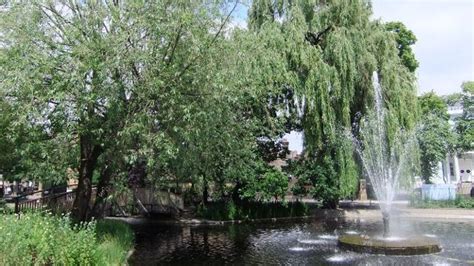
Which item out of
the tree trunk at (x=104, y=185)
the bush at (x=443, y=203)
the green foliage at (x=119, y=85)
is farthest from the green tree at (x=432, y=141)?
the tree trunk at (x=104, y=185)

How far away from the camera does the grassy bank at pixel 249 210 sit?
72.2 ft

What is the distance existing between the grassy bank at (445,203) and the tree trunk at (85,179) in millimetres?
17461

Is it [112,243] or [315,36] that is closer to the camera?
[112,243]

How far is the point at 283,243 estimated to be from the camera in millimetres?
14906

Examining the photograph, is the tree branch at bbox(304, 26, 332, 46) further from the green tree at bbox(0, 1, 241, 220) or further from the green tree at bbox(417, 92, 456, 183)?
the green tree at bbox(0, 1, 241, 220)

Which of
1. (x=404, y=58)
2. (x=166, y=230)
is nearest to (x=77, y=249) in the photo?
(x=166, y=230)

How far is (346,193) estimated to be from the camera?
2153 cm

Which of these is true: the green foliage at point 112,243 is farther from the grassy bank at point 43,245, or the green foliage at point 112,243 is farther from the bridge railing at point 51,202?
the bridge railing at point 51,202

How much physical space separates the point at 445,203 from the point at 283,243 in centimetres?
1290

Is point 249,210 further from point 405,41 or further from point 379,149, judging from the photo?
point 405,41

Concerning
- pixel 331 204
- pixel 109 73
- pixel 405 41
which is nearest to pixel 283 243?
pixel 109 73

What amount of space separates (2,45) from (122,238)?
19.0ft

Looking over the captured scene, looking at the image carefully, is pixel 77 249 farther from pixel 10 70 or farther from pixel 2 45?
pixel 2 45

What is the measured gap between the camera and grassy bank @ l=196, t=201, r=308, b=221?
2200 centimetres
